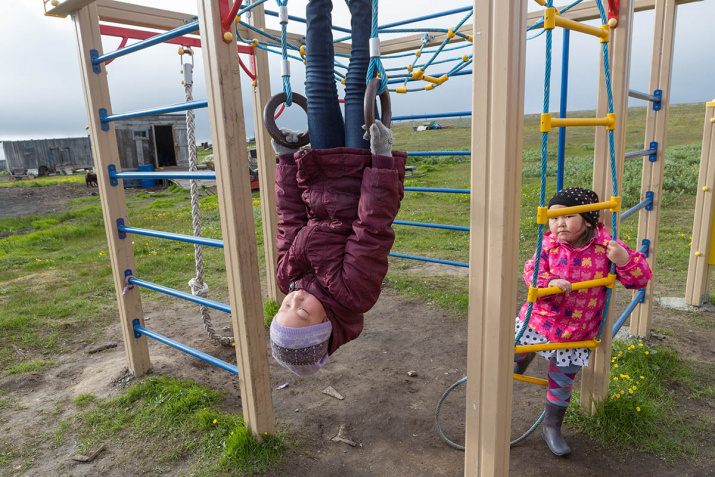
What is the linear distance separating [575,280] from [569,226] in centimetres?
24

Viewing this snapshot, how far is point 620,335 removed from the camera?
3.35 meters

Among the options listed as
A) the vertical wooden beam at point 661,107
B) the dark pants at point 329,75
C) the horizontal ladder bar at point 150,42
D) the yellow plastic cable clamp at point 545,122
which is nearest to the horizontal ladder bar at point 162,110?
the horizontal ladder bar at point 150,42

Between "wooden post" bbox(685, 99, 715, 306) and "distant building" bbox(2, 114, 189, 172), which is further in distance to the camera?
"distant building" bbox(2, 114, 189, 172)

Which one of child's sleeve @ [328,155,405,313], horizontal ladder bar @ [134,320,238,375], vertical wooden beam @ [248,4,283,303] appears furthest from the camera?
vertical wooden beam @ [248,4,283,303]

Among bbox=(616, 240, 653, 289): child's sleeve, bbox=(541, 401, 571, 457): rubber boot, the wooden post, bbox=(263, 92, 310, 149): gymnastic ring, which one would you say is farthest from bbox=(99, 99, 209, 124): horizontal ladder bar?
the wooden post

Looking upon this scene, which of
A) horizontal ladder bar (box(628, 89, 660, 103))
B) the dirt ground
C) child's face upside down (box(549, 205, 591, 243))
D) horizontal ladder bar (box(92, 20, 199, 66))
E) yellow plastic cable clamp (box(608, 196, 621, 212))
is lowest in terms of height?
the dirt ground

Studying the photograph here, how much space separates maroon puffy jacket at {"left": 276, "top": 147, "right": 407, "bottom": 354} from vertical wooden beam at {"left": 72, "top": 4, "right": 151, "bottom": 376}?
5.58 feet

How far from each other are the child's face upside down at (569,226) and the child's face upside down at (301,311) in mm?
1117

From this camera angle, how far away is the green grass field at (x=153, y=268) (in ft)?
9.05

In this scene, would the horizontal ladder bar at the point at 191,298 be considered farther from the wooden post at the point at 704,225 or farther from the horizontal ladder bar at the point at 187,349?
the wooden post at the point at 704,225

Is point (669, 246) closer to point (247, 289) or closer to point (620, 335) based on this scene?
point (620, 335)

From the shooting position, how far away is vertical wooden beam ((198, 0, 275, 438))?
6.30ft

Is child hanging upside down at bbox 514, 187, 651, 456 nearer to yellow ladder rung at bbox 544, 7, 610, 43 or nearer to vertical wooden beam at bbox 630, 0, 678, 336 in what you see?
yellow ladder rung at bbox 544, 7, 610, 43

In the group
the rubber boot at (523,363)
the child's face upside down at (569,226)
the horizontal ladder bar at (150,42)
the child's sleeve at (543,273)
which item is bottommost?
the rubber boot at (523,363)
